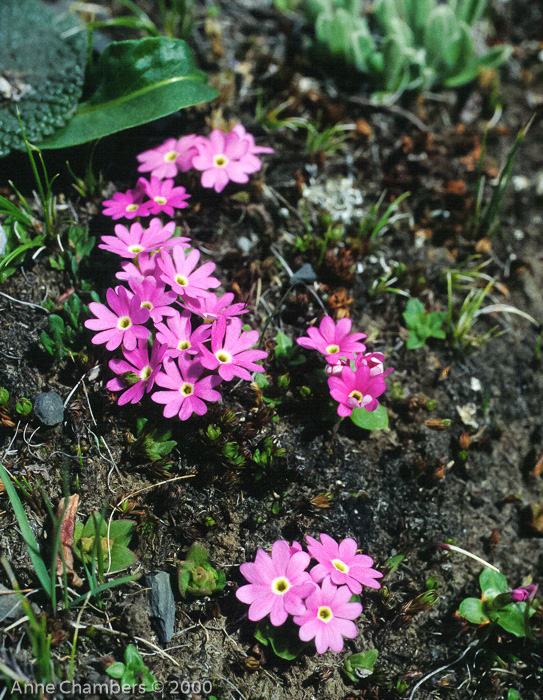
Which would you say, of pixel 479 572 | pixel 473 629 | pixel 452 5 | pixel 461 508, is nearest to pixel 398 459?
pixel 461 508

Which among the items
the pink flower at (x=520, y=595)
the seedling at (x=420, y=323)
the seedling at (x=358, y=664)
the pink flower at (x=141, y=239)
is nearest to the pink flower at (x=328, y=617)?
the seedling at (x=358, y=664)

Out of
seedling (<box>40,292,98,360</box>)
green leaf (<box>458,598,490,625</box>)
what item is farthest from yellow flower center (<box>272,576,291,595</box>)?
seedling (<box>40,292,98,360</box>)

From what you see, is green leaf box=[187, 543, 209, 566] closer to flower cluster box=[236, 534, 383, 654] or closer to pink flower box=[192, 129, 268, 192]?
flower cluster box=[236, 534, 383, 654]

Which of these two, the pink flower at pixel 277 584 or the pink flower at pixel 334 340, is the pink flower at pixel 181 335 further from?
the pink flower at pixel 277 584

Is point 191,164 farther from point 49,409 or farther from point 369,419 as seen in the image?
point 369,419

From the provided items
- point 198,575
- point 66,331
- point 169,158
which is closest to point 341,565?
point 198,575

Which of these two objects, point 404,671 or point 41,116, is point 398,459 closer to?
point 404,671

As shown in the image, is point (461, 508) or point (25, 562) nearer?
point (25, 562)
